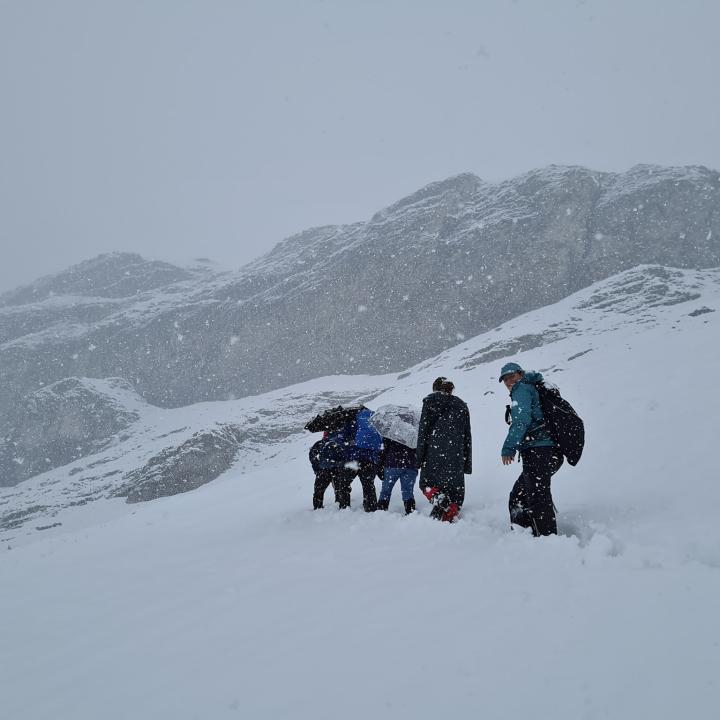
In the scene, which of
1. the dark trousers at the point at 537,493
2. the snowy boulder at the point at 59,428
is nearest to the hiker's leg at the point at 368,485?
the dark trousers at the point at 537,493

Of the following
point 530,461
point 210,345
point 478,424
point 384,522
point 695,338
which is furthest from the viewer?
point 210,345

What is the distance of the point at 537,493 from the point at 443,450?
170 cm

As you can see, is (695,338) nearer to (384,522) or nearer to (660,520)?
(660,520)

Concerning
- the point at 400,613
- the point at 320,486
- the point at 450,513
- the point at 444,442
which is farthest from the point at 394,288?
the point at 400,613

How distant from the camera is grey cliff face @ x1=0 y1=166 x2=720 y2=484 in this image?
66.0 meters

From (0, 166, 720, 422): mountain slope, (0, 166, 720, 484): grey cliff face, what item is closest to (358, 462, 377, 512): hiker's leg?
(0, 166, 720, 422): mountain slope

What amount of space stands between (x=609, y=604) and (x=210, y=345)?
85.6m

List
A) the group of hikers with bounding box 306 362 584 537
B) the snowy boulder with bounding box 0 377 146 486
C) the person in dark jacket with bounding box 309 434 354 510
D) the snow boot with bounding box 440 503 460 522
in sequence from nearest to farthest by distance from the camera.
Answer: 1. the group of hikers with bounding box 306 362 584 537
2. the snow boot with bounding box 440 503 460 522
3. the person in dark jacket with bounding box 309 434 354 510
4. the snowy boulder with bounding box 0 377 146 486

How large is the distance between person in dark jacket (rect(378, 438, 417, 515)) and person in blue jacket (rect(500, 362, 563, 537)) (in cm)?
203

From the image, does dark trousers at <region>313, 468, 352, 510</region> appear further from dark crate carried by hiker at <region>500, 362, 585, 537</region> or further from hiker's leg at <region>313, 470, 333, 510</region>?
dark crate carried by hiker at <region>500, 362, 585, 537</region>

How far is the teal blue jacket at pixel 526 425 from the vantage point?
18.5 feet

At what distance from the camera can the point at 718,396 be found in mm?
8320

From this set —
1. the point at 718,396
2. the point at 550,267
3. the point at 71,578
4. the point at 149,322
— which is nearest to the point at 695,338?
the point at 718,396

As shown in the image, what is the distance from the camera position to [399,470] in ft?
24.9
